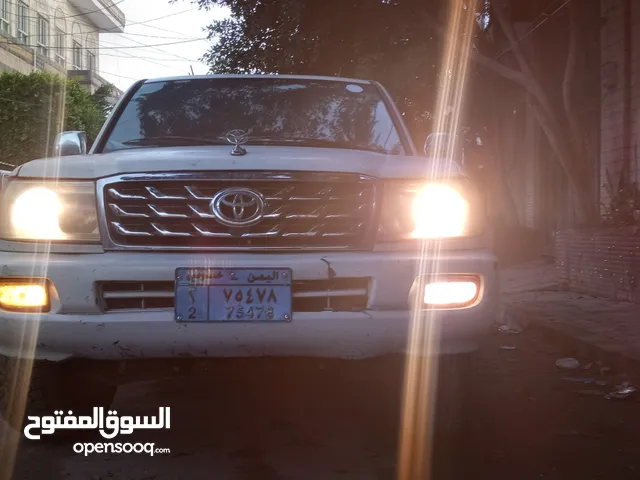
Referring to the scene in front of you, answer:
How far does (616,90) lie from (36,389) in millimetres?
9472

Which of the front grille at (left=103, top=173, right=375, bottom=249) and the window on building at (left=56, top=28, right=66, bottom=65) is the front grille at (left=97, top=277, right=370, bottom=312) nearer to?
the front grille at (left=103, top=173, right=375, bottom=249)

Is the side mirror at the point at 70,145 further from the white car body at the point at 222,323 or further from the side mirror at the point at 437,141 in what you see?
the side mirror at the point at 437,141

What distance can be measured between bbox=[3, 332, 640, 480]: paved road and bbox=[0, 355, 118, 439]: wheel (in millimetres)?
172

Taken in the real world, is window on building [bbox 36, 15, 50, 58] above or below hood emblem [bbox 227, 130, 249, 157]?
above

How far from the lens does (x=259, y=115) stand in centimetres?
421

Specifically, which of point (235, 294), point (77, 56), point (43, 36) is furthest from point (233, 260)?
point (77, 56)

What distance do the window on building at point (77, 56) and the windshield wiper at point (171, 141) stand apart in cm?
3465

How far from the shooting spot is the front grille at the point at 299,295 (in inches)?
111

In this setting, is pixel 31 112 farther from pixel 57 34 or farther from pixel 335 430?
pixel 335 430

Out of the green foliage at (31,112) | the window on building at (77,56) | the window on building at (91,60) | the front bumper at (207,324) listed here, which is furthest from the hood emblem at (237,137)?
the window on building at (91,60)

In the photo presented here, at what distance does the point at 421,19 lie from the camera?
11164mm

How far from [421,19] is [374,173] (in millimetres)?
8719

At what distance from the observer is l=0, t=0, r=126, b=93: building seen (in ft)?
93.1

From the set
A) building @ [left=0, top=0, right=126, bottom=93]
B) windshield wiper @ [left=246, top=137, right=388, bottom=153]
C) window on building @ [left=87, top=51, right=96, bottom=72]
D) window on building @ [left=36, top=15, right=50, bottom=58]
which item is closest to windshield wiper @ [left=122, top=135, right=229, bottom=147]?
windshield wiper @ [left=246, top=137, right=388, bottom=153]
